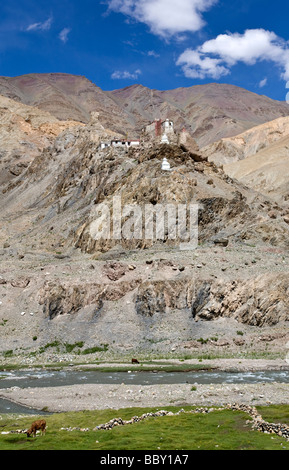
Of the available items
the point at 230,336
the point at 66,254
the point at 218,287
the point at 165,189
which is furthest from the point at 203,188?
the point at 230,336

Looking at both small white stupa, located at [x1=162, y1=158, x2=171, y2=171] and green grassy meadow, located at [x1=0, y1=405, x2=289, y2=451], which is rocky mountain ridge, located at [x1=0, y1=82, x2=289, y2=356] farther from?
green grassy meadow, located at [x1=0, y1=405, x2=289, y2=451]

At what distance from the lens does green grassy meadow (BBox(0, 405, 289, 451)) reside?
20.4 metres

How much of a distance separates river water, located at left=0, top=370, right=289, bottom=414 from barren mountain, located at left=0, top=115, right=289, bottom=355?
10237mm

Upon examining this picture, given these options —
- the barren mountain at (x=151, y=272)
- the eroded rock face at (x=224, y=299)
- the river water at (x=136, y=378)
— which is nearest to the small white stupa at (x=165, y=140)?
the barren mountain at (x=151, y=272)

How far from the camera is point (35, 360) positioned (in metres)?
55.0

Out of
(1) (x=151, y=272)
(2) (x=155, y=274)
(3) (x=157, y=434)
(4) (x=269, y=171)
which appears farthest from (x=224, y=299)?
(4) (x=269, y=171)

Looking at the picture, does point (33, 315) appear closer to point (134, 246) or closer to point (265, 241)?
point (134, 246)

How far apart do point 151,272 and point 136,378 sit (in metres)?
24.3

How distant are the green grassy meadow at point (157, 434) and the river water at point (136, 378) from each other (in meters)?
11.7

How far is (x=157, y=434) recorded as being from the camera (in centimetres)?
2278

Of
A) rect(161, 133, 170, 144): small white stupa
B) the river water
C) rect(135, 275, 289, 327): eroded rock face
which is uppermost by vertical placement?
rect(161, 133, 170, 144): small white stupa

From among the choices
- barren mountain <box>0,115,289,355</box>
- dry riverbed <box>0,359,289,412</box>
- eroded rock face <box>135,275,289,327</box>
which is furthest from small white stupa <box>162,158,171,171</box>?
dry riverbed <box>0,359,289,412</box>

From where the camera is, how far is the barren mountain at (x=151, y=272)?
58206 millimetres

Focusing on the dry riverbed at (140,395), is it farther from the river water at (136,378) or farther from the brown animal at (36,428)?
the brown animal at (36,428)
